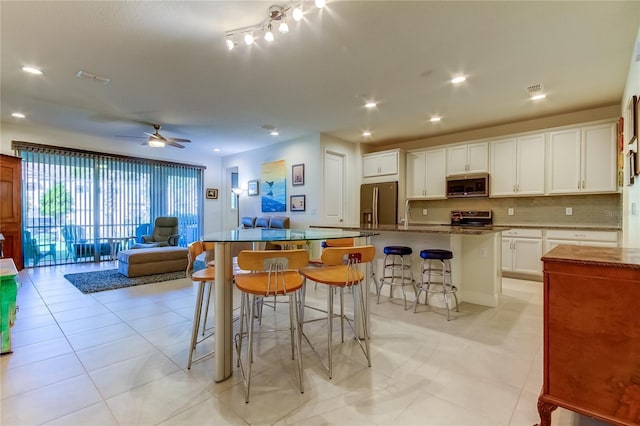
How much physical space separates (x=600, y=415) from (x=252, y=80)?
12.8 ft

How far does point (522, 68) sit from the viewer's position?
3.12 metres

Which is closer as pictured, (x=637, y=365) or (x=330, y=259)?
(x=637, y=365)

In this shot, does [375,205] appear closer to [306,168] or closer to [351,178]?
[351,178]

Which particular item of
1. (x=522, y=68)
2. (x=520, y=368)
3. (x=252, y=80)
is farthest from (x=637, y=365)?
(x=252, y=80)

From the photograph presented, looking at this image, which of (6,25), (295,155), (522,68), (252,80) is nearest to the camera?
(6,25)

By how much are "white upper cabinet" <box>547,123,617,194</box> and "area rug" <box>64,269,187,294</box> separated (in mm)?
6458

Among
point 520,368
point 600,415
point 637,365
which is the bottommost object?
point 520,368

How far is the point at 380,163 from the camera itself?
6.32 metres

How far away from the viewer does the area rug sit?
13.7 feet

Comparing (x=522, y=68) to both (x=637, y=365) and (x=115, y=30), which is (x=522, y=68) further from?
(x=115, y=30)

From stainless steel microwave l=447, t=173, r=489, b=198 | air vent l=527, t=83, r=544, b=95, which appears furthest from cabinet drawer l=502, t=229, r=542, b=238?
air vent l=527, t=83, r=544, b=95

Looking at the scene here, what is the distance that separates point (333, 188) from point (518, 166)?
335 centimetres

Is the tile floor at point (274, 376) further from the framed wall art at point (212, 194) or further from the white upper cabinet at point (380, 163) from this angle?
the framed wall art at point (212, 194)

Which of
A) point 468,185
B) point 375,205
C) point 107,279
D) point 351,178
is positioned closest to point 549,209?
point 468,185
